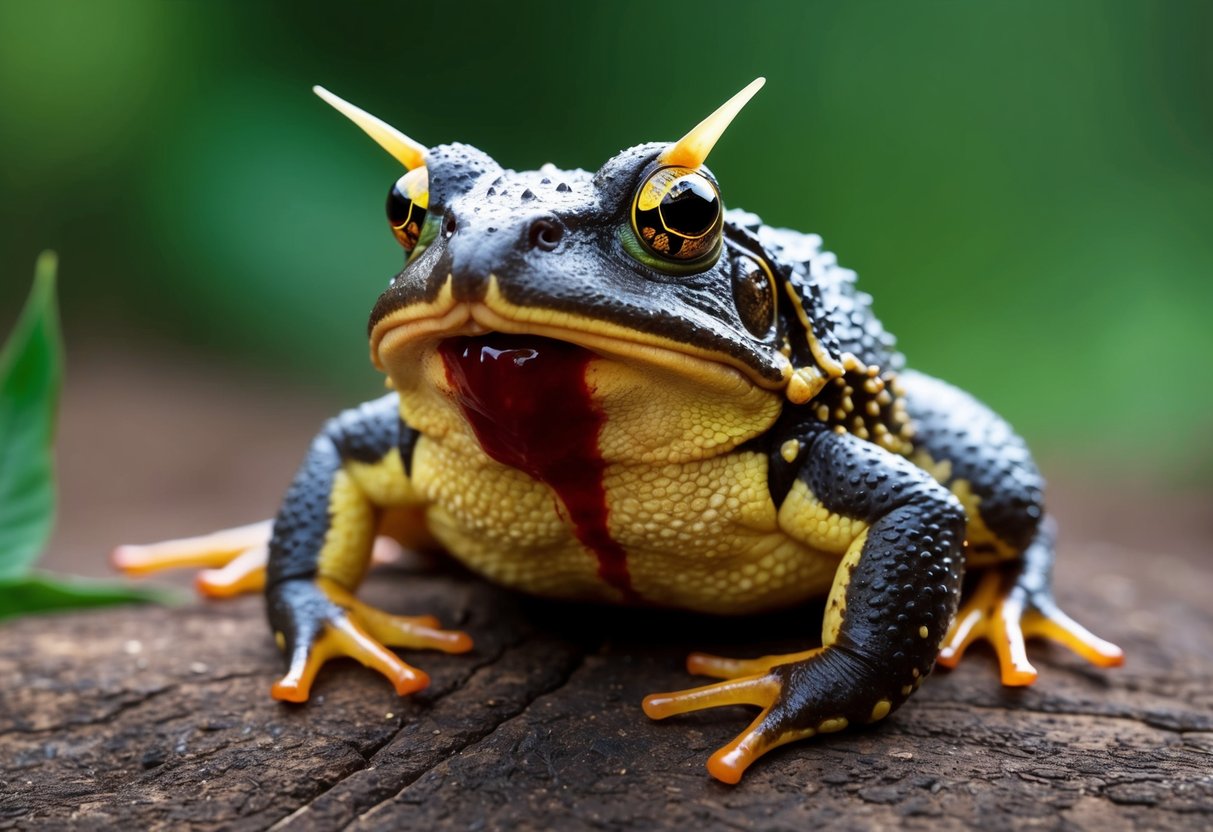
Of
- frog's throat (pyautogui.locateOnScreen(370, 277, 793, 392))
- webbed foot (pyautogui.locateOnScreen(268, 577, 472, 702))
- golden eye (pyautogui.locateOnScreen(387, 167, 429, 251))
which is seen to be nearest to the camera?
frog's throat (pyautogui.locateOnScreen(370, 277, 793, 392))

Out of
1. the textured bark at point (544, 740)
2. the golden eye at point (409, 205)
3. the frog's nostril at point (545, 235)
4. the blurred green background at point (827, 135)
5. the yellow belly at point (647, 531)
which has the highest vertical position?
the blurred green background at point (827, 135)

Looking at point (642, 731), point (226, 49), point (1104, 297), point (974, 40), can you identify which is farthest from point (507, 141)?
point (642, 731)

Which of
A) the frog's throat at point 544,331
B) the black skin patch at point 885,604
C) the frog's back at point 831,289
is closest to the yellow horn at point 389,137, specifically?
the frog's throat at point 544,331

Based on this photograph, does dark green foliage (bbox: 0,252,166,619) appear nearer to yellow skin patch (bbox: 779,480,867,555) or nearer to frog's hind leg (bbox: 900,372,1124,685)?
yellow skin patch (bbox: 779,480,867,555)

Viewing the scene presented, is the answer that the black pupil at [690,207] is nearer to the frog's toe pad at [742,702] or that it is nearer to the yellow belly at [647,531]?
the yellow belly at [647,531]

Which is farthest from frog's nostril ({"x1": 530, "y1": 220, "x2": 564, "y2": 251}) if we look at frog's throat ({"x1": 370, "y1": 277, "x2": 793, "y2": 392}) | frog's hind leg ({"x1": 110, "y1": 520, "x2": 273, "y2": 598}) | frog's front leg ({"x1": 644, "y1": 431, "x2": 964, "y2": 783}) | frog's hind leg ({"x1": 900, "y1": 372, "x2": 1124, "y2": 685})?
frog's hind leg ({"x1": 110, "y1": 520, "x2": 273, "y2": 598})

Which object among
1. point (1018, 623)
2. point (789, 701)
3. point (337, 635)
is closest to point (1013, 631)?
point (1018, 623)

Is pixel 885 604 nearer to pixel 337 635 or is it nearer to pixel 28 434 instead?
pixel 337 635

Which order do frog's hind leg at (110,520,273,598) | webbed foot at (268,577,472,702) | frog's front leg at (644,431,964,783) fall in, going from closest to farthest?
1. frog's front leg at (644,431,964,783)
2. webbed foot at (268,577,472,702)
3. frog's hind leg at (110,520,273,598)
